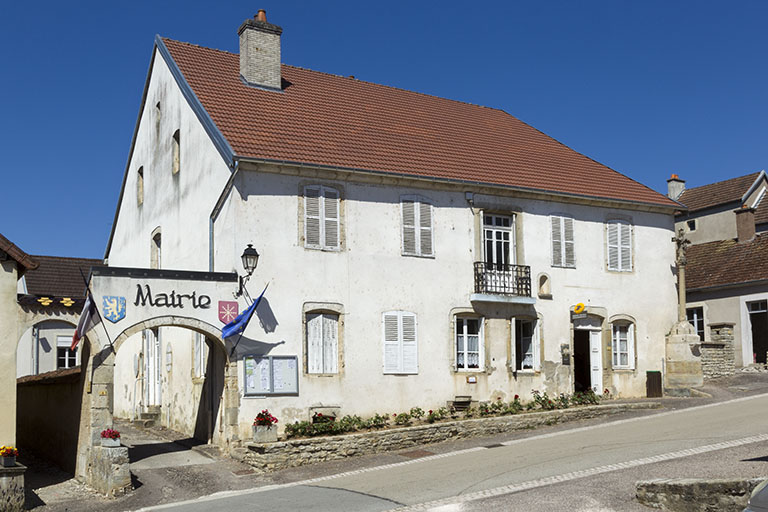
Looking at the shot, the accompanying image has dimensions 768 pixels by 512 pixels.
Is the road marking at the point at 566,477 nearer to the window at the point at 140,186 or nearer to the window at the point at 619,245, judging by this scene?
the window at the point at 619,245

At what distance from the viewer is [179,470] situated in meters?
16.4

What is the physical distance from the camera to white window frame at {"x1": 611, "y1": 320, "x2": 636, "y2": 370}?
23.5 meters

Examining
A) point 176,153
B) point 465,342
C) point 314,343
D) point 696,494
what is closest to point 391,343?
point 314,343

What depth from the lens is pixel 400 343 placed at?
2000cm

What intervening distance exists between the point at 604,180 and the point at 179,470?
14.6 metres

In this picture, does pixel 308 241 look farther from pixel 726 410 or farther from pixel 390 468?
pixel 726 410

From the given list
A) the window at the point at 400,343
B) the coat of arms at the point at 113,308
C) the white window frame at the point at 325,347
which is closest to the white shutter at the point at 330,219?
the white window frame at the point at 325,347

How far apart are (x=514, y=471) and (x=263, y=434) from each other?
533 cm

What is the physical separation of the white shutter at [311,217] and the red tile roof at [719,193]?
70.8ft

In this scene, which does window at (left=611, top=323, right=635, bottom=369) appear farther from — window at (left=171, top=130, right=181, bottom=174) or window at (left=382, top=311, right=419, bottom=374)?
window at (left=171, top=130, right=181, bottom=174)

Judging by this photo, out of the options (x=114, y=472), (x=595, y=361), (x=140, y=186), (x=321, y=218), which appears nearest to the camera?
(x=114, y=472)

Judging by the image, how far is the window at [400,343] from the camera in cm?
1984

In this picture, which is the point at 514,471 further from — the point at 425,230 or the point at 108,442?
the point at 425,230

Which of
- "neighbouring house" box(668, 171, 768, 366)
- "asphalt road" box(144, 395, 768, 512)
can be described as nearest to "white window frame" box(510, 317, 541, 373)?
"asphalt road" box(144, 395, 768, 512)
